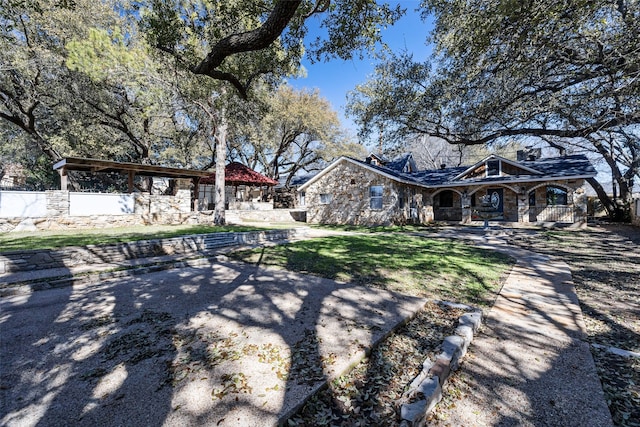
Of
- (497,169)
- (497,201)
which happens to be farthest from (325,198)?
(497,201)

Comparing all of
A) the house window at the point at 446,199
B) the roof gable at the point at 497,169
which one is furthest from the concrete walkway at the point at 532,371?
the house window at the point at 446,199

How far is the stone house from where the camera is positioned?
1714 cm

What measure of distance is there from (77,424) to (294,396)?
1487 millimetres

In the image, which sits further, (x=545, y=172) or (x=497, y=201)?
(x=497, y=201)

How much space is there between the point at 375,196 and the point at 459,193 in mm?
6251

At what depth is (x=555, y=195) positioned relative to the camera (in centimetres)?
1880

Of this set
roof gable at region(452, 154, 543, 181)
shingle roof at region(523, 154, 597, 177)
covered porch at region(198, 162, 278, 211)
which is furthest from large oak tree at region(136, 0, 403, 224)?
shingle roof at region(523, 154, 597, 177)

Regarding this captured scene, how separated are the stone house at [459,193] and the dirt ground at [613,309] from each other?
833 centimetres

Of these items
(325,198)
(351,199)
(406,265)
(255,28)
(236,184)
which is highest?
(255,28)

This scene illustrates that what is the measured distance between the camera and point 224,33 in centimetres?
724

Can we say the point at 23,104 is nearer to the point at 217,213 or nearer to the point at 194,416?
the point at 217,213

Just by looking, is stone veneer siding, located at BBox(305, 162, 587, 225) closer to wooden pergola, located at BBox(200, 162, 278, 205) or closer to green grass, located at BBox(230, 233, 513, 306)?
wooden pergola, located at BBox(200, 162, 278, 205)

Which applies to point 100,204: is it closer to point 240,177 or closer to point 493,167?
point 240,177

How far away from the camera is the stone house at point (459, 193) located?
17.1 metres
